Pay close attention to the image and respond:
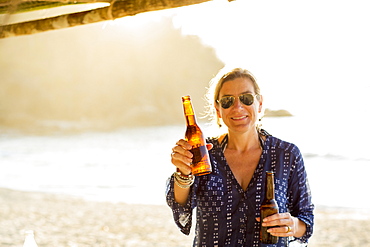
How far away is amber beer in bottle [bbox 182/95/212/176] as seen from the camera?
2.40 m

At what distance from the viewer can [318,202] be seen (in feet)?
34.5

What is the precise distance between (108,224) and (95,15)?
625cm

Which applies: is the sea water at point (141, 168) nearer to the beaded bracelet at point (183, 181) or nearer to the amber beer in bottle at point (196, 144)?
the amber beer in bottle at point (196, 144)

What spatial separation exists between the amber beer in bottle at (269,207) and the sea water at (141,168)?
141 inches

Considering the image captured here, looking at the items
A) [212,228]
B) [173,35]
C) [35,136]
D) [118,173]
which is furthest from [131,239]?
[173,35]

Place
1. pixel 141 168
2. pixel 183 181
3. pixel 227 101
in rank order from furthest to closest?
pixel 141 168
pixel 227 101
pixel 183 181

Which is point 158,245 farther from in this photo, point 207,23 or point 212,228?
point 212,228

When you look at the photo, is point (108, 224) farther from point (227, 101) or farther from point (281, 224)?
point (281, 224)

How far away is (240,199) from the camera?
2.47 metres

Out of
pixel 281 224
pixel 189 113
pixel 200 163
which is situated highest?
pixel 189 113

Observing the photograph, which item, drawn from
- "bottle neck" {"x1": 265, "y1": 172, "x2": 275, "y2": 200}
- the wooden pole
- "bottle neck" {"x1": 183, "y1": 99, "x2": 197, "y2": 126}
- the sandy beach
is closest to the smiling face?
"bottle neck" {"x1": 183, "y1": 99, "x2": 197, "y2": 126}

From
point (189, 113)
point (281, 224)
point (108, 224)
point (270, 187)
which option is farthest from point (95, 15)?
point (108, 224)

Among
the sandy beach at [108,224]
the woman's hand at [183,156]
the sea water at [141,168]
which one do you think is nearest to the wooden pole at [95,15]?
the woman's hand at [183,156]

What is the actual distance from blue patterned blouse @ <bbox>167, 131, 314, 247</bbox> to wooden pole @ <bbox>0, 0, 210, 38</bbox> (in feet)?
2.47
